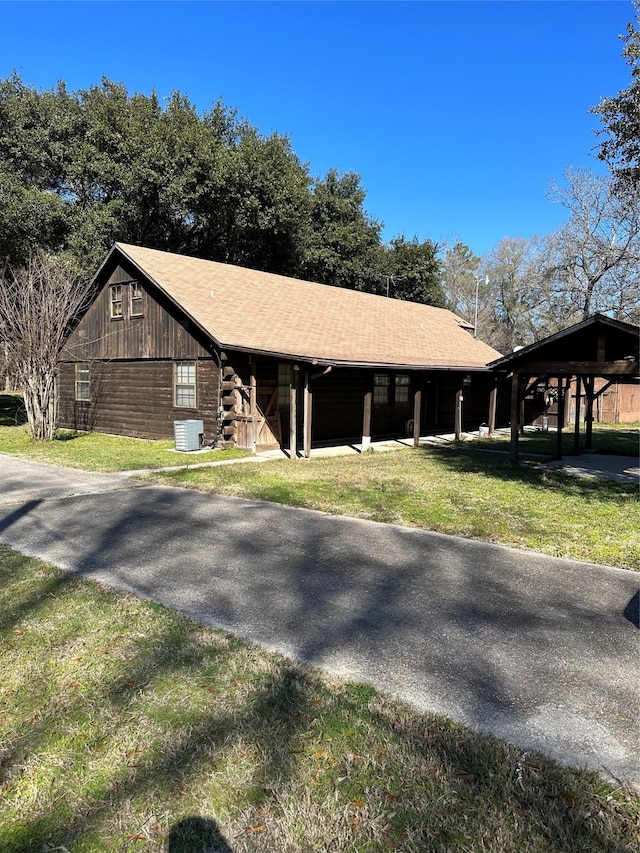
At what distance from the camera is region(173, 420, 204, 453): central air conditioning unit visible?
14.6m

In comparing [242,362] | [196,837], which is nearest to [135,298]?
[242,362]

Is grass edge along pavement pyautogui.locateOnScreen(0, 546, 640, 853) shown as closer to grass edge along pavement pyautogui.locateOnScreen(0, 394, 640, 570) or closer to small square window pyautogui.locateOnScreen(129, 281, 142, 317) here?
grass edge along pavement pyautogui.locateOnScreen(0, 394, 640, 570)

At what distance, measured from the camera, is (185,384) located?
53.7ft

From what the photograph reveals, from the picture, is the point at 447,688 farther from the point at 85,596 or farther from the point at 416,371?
the point at 416,371

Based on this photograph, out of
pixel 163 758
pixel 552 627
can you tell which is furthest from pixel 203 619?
pixel 552 627

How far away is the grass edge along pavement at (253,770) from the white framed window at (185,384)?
12660mm

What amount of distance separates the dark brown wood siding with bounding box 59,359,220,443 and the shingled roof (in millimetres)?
1782

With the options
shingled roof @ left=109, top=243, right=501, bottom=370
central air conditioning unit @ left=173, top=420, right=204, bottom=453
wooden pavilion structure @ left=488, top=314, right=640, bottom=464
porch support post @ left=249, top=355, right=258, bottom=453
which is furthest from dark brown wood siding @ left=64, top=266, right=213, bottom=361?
wooden pavilion structure @ left=488, top=314, right=640, bottom=464

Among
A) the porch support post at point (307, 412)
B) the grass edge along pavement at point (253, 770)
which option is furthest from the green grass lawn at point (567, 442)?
the grass edge along pavement at point (253, 770)

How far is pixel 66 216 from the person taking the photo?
2459 centimetres

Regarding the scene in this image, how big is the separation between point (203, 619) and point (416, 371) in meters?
14.5

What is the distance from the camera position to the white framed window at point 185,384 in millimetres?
16141

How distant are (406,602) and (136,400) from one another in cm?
1505

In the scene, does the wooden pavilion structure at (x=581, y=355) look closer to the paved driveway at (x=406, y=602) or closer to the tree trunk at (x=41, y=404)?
the paved driveway at (x=406, y=602)
